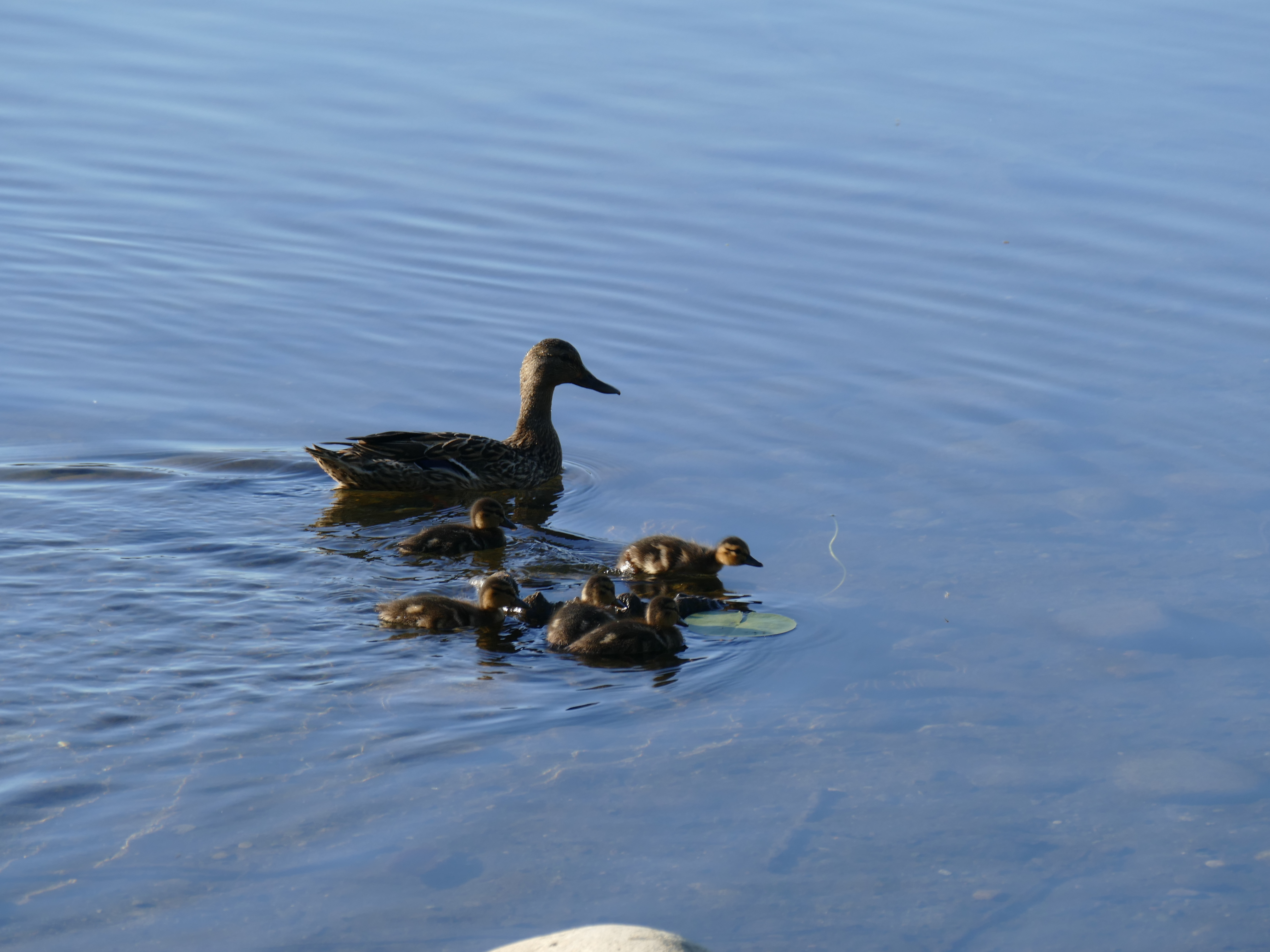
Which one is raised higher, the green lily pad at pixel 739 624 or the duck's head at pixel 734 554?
the duck's head at pixel 734 554

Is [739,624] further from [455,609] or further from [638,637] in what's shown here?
[455,609]

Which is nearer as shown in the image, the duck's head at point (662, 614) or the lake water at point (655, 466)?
the lake water at point (655, 466)

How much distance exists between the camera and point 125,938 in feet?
15.7

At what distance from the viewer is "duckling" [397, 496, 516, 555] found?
27.1 feet

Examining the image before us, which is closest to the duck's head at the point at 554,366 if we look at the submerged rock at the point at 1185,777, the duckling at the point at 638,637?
the duckling at the point at 638,637

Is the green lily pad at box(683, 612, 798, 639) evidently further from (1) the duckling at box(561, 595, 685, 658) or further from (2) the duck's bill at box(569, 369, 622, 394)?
(2) the duck's bill at box(569, 369, 622, 394)

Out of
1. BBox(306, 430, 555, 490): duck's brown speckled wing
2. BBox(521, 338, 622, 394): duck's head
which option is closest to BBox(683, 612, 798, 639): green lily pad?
BBox(306, 430, 555, 490): duck's brown speckled wing

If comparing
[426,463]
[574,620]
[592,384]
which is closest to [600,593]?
[574,620]

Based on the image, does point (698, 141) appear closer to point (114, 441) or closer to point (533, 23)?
point (533, 23)

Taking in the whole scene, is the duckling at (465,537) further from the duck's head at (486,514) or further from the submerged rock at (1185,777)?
the submerged rock at (1185,777)

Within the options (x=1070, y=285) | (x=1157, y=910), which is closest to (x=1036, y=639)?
(x=1157, y=910)

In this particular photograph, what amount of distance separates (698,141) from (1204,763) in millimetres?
9733

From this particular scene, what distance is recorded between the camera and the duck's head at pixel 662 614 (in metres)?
7.01

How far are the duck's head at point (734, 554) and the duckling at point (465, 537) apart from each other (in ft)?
4.25
